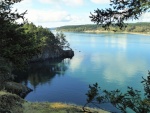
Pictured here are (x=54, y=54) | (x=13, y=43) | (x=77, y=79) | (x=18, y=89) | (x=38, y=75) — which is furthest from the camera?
(x=54, y=54)

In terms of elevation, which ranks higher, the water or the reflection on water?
the water

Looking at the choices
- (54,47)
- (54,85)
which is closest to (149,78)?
(54,85)

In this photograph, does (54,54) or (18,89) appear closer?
(18,89)

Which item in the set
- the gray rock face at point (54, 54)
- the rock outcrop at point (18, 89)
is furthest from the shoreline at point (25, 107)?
the gray rock face at point (54, 54)

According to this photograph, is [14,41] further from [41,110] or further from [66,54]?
[66,54]

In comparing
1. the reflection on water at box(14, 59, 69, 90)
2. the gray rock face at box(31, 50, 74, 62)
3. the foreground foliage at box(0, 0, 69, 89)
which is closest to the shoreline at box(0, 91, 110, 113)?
the foreground foliage at box(0, 0, 69, 89)

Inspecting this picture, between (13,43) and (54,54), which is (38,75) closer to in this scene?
(54,54)

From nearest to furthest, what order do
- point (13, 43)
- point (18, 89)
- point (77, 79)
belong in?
1. point (13, 43)
2. point (18, 89)
3. point (77, 79)

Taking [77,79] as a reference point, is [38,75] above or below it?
below

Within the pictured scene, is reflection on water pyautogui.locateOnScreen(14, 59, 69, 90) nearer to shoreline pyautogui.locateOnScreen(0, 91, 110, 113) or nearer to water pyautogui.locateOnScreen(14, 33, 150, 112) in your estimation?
water pyautogui.locateOnScreen(14, 33, 150, 112)

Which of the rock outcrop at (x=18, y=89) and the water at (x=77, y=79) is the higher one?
the rock outcrop at (x=18, y=89)

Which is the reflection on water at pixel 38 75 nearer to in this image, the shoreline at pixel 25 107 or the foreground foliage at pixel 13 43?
the shoreline at pixel 25 107

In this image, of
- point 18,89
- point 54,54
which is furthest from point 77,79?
point 54,54

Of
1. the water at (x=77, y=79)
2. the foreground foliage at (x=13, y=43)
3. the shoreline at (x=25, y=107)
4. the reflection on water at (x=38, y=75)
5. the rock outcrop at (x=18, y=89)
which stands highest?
the foreground foliage at (x=13, y=43)
